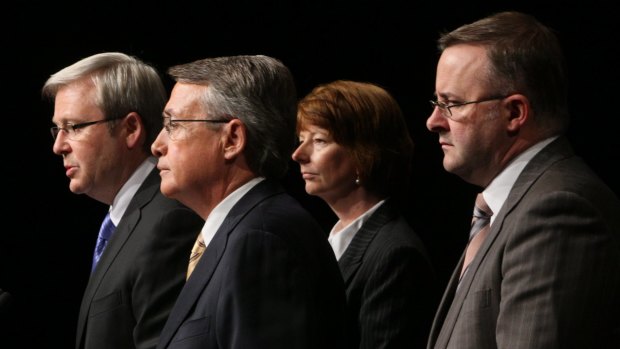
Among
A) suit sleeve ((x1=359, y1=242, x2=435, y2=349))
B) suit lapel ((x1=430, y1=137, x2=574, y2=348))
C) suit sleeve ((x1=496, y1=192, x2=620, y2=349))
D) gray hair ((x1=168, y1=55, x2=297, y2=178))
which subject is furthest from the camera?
suit sleeve ((x1=359, y1=242, x2=435, y2=349))

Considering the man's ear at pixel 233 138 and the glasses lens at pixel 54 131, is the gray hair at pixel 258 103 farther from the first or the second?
the glasses lens at pixel 54 131

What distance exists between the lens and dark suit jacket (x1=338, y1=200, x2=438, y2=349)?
10.3 ft

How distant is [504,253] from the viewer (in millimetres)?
Result: 2260

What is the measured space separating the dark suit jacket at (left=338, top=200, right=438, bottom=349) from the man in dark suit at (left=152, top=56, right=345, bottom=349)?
2.05ft

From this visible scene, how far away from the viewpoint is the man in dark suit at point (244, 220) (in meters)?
2.37

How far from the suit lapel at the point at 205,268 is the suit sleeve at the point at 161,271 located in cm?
43

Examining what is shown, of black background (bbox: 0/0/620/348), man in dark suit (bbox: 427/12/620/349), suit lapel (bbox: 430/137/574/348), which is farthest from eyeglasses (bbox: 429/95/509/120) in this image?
black background (bbox: 0/0/620/348)

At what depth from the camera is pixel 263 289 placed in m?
2.37

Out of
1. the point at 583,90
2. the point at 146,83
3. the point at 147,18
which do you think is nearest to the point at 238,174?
the point at 146,83

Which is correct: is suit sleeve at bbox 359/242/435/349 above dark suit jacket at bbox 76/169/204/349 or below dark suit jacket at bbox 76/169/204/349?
below

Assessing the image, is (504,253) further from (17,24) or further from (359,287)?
(17,24)

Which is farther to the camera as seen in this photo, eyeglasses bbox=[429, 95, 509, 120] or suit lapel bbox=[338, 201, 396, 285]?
suit lapel bbox=[338, 201, 396, 285]

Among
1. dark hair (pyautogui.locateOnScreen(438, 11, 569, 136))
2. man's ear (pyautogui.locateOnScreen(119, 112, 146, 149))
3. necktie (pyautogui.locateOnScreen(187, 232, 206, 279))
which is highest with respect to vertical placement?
dark hair (pyautogui.locateOnScreen(438, 11, 569, 136))

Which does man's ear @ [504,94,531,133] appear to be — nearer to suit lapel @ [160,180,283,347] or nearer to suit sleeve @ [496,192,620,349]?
suit sleeve @ [496,192,620,349]
